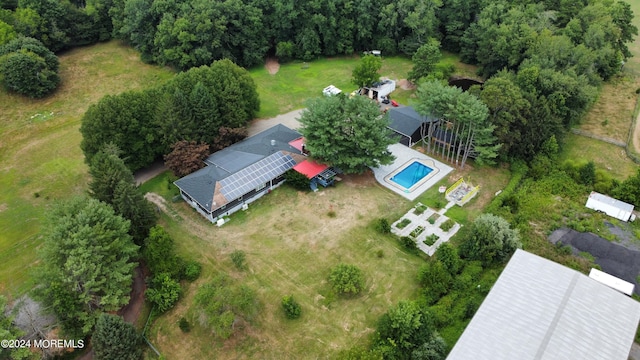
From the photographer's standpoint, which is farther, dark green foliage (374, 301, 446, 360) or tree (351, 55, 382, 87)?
tree (351, 55, 382, 87)

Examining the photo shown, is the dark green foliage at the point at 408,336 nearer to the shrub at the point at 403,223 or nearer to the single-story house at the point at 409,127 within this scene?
the shrub at the point at 403,223

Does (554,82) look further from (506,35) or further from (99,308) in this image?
(99,308)

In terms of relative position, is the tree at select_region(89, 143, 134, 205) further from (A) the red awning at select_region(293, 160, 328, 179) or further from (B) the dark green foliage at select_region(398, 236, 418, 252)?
(B) the dark green foliage at select_region(398, 236, 418, 252)

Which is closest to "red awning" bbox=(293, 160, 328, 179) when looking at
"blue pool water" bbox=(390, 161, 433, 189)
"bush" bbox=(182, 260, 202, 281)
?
"blue pool water" bbox=(390, 161, 433, 189)

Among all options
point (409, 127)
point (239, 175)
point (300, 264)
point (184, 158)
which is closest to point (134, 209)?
point (184, 158)

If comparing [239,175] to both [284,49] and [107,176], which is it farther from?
[284,49]

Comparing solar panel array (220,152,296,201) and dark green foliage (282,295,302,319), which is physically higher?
solar panel array (220,152,296,201)

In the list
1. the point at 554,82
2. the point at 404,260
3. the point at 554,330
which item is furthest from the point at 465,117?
the point at 554,330
